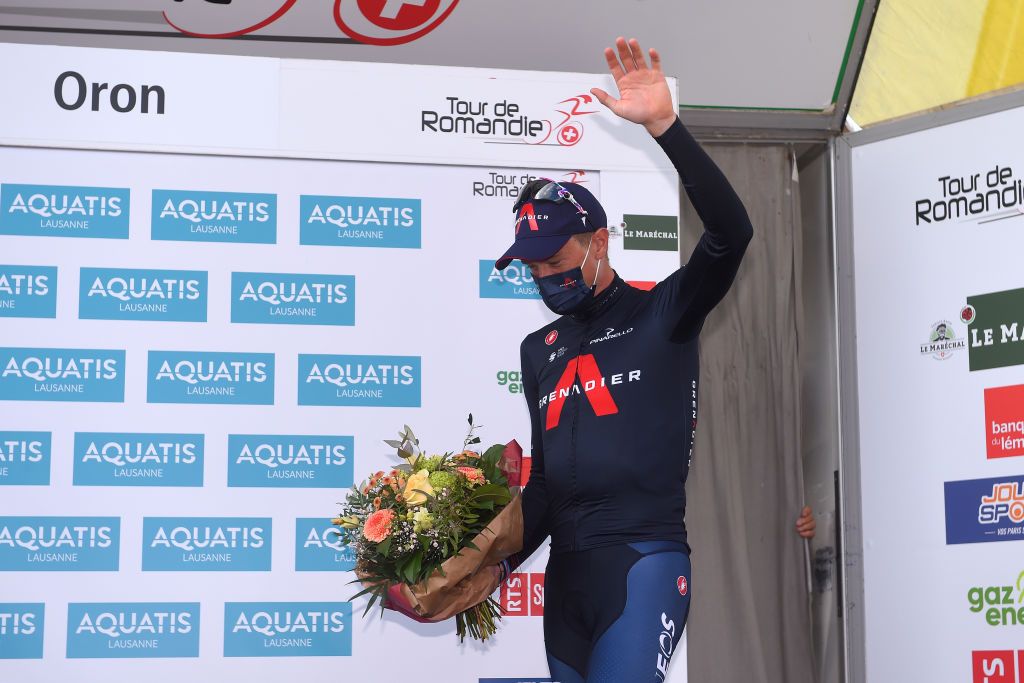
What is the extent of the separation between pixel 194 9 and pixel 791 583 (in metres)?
3.31

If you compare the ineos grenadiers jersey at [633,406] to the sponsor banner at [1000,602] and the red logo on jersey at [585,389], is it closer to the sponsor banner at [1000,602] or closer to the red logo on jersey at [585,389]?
the red logo on jersey at [585,389]

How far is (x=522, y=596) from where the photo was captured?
4.28 metres

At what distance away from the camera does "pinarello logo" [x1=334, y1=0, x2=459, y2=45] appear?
15.4 ft

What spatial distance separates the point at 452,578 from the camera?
2.40m

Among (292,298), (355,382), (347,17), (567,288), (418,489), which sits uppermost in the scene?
(347,17)

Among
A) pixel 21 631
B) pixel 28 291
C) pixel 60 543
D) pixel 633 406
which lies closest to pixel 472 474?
pixel 633 406

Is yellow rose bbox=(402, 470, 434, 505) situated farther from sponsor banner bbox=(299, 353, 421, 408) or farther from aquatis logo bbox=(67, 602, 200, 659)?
aquatis logo bbox=(67, 602, 200, 659)

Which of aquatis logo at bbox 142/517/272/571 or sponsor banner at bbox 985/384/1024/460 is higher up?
sponsor banner at bbox 985/384/1024/460

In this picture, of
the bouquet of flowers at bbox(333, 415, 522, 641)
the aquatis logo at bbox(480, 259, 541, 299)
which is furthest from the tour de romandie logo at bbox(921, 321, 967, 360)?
the bouquet of flowers at bbox(333, 415, 522, 641)

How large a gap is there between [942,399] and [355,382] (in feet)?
7.24

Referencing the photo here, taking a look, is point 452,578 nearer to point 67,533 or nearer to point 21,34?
point 67,533

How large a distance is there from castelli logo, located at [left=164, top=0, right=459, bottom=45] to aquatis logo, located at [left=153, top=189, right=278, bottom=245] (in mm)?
726

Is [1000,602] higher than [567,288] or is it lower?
lower

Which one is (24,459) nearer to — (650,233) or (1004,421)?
(650,233)
